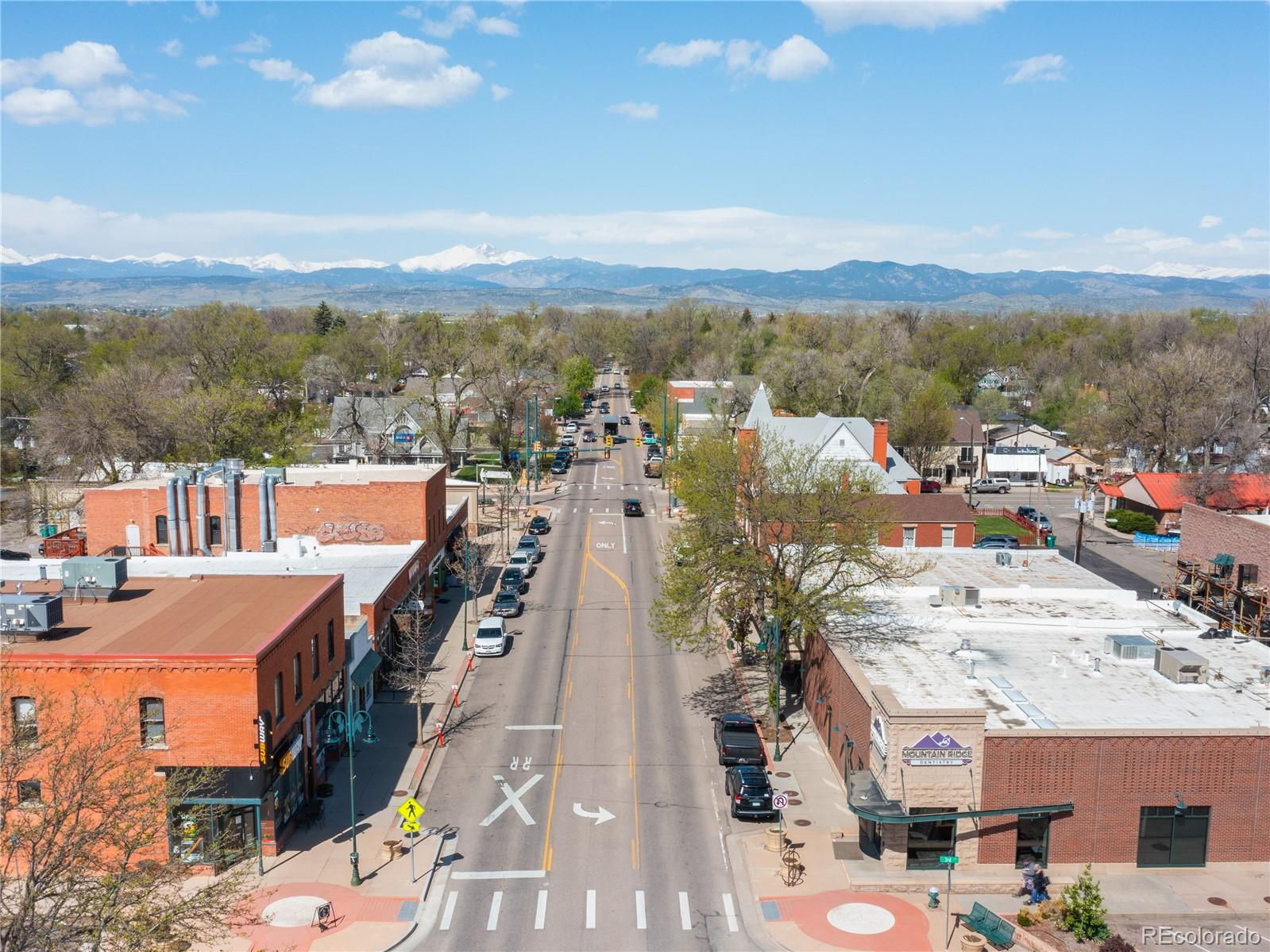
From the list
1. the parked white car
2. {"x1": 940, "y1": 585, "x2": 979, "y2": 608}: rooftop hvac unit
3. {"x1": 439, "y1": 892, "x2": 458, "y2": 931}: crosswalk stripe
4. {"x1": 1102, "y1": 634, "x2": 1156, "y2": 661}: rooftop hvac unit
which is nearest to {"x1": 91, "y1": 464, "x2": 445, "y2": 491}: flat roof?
the parked white car

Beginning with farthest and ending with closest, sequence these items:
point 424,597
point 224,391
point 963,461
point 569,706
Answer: point 963,461 → point 224,391 → point 424,597 → point 569,706

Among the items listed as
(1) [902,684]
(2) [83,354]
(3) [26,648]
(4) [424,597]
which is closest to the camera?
(3) [26,648]

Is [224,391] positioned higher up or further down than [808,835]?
higher up

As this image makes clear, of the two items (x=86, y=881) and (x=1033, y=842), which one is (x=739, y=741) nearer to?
(x=1033, y=842)

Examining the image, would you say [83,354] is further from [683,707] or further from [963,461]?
[683,707]

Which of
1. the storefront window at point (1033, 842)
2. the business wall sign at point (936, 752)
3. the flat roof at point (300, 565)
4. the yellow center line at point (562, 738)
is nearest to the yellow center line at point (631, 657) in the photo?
the yellow center line at point (562, 738)

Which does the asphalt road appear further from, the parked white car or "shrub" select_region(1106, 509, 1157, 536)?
"shrub" select_region(1106, 509, 1157, 536)

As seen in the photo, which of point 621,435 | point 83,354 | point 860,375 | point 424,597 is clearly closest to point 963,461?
point 860,375

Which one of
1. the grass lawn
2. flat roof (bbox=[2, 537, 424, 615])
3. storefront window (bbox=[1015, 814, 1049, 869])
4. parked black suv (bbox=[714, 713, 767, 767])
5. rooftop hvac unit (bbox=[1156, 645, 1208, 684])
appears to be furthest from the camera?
the grass lawn
